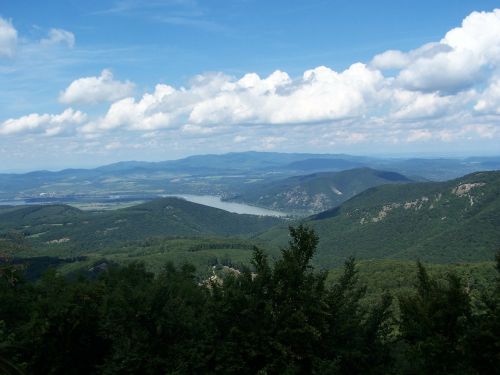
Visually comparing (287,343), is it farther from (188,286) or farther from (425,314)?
(188,286)

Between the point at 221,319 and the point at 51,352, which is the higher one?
the point at 221,319

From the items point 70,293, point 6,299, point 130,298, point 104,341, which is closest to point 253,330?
point 130,298

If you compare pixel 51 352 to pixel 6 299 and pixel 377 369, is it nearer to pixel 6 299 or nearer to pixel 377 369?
pixel 6 299

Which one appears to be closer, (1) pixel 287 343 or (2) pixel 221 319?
(1) pixel 287 343

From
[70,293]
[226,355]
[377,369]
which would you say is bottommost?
[377,369]

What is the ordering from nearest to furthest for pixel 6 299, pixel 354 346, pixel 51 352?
1. pixel 354 346
2. pixel 51 352
3. pixel 6 299

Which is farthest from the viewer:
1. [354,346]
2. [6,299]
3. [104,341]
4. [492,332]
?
[6,299]
